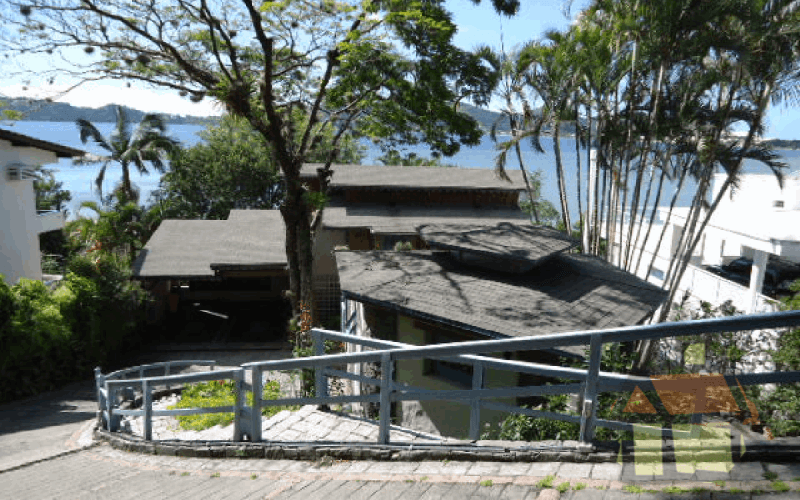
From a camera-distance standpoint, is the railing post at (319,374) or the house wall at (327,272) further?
the house wall at (327,272)

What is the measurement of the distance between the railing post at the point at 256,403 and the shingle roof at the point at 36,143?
18.9 meters

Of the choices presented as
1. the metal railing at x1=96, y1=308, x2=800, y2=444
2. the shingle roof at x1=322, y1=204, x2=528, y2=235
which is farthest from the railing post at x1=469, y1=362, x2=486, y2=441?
the shingle roof at x1=322, y1=204, x2=528, y2=235

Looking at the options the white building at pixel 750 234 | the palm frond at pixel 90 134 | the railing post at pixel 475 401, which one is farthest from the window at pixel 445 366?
the palm frond at pixel 90 134

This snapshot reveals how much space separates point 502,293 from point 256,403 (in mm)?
5542

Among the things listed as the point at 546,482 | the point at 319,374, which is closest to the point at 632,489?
the point at 546,482

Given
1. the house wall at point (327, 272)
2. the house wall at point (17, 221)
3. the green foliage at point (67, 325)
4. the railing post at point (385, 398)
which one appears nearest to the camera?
the railing post at point (385, 398)

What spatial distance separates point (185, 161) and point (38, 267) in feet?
48.7

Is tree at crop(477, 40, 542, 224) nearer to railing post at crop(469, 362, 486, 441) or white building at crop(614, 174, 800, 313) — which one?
white building at crop(614, 174, 800, 313)

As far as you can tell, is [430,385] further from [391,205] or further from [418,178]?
[418,178]

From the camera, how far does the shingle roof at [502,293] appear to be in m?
9.11

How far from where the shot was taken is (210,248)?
22.2 metres

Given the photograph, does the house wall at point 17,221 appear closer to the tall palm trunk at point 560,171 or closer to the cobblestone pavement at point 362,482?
the cobblestone pavement at point 362,482

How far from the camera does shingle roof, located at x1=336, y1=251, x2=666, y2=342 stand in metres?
9.11

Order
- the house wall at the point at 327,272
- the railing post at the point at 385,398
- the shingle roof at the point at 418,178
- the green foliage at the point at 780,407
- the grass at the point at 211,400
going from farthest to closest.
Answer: the shingle roof at the point at 418,178 < the house wall at the point at 327,272 < the grass at the point at 211,400 < the railing post at the point at 385,398 < the green foliage at the point at 780,407
